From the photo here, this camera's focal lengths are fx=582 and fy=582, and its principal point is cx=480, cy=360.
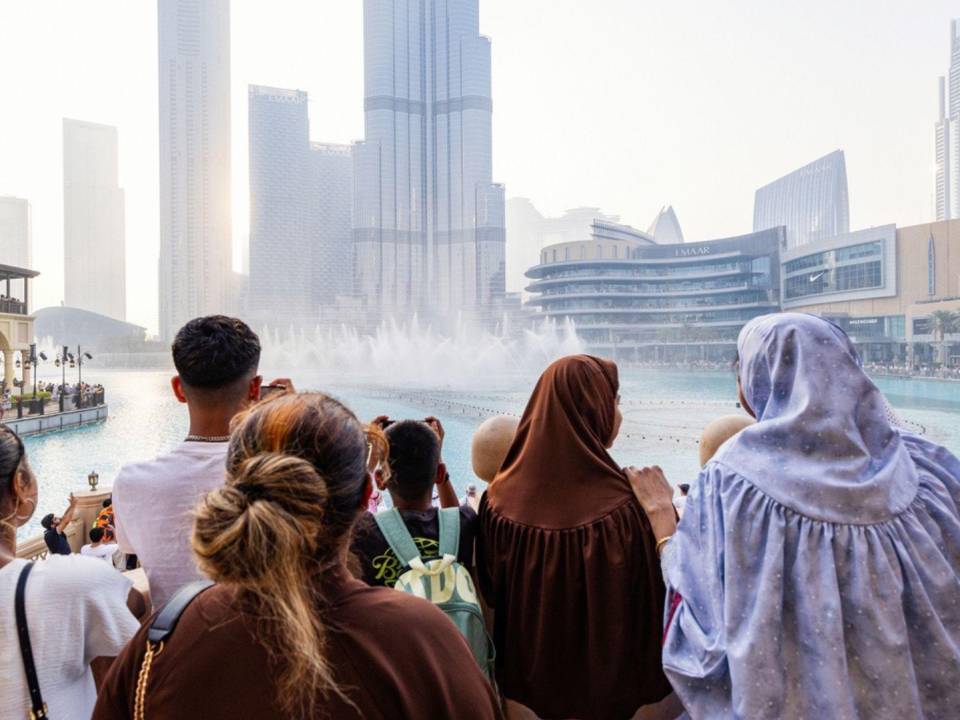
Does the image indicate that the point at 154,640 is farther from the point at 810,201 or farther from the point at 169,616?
the point at 810,201

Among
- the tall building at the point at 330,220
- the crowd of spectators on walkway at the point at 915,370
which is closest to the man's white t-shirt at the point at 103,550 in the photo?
the crowd of spectators on walkway at the point at 915,370

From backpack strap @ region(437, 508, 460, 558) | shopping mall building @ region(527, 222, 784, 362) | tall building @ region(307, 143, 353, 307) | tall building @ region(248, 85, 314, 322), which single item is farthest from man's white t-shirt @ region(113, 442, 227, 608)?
tall building @ region(307, 143, 353, 307)

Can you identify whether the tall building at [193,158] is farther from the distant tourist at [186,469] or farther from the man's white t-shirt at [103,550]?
the distant tourist at [186,469]

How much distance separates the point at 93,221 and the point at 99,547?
3451 centimetres

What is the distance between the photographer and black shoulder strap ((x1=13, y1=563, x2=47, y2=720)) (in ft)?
2.76

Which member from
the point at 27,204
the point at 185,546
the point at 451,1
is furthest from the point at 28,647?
the point at 451,1

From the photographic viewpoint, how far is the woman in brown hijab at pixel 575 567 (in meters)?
1.29

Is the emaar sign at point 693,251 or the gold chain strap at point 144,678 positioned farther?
the emaar sign at point 693,251

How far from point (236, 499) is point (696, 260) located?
52284mm

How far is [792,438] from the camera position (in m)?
0.96

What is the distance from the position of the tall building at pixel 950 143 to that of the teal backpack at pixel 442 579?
4443cm

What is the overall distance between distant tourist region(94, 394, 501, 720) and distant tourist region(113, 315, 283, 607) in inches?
21.3

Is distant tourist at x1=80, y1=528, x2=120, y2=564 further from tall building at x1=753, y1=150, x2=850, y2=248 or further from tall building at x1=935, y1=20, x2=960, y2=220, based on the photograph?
tall building at x1=753, y1=150, x2=850, y2=248

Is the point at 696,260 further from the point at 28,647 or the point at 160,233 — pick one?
the point at 28,647
